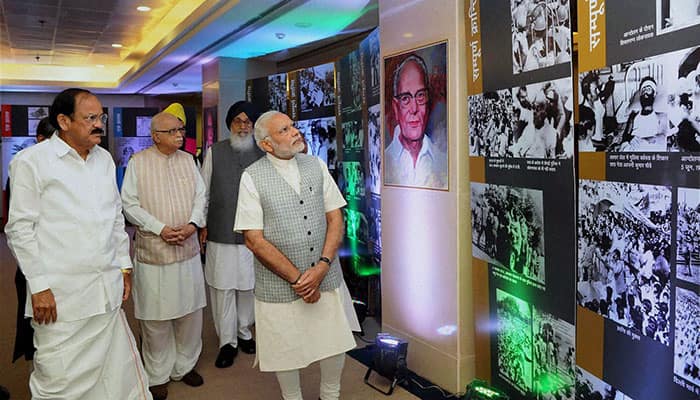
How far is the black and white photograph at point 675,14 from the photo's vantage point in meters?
1.76

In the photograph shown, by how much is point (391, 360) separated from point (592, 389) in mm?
1293

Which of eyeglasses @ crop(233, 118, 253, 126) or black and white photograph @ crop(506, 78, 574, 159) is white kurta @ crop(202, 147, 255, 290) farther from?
black and white photograph @ crop(506, 78, 574, 159)

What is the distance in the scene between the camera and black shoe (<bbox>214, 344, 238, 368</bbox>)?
3.80m

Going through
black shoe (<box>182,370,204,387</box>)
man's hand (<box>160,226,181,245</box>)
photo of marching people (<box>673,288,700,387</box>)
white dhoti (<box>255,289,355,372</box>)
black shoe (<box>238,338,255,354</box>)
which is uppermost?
man's hand (<box>160,226,181,245</box>)

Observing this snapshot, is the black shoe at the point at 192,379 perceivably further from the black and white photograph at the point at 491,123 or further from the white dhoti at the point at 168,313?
the black and white photograph at the point at 491,123

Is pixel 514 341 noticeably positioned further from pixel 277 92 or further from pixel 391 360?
pixel 277 92

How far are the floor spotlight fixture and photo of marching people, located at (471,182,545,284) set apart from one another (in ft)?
2.49

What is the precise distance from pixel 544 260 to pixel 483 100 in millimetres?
888

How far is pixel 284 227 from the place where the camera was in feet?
8.79

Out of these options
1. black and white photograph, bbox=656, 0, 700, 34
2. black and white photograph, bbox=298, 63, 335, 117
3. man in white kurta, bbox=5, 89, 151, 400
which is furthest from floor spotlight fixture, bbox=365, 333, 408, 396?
black and white photograph, bbox=298, 63, 335, 117

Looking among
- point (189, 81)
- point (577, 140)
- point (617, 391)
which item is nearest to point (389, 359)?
point (617, 391)

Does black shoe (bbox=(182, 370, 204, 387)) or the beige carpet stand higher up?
black shoe (bbox=(182, 370, 204, 387))

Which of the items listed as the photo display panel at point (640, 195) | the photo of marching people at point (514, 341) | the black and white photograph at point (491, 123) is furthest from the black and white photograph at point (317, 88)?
the photo display panel at point (640, 195)

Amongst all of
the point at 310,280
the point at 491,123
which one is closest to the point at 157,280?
the point at 310,280
